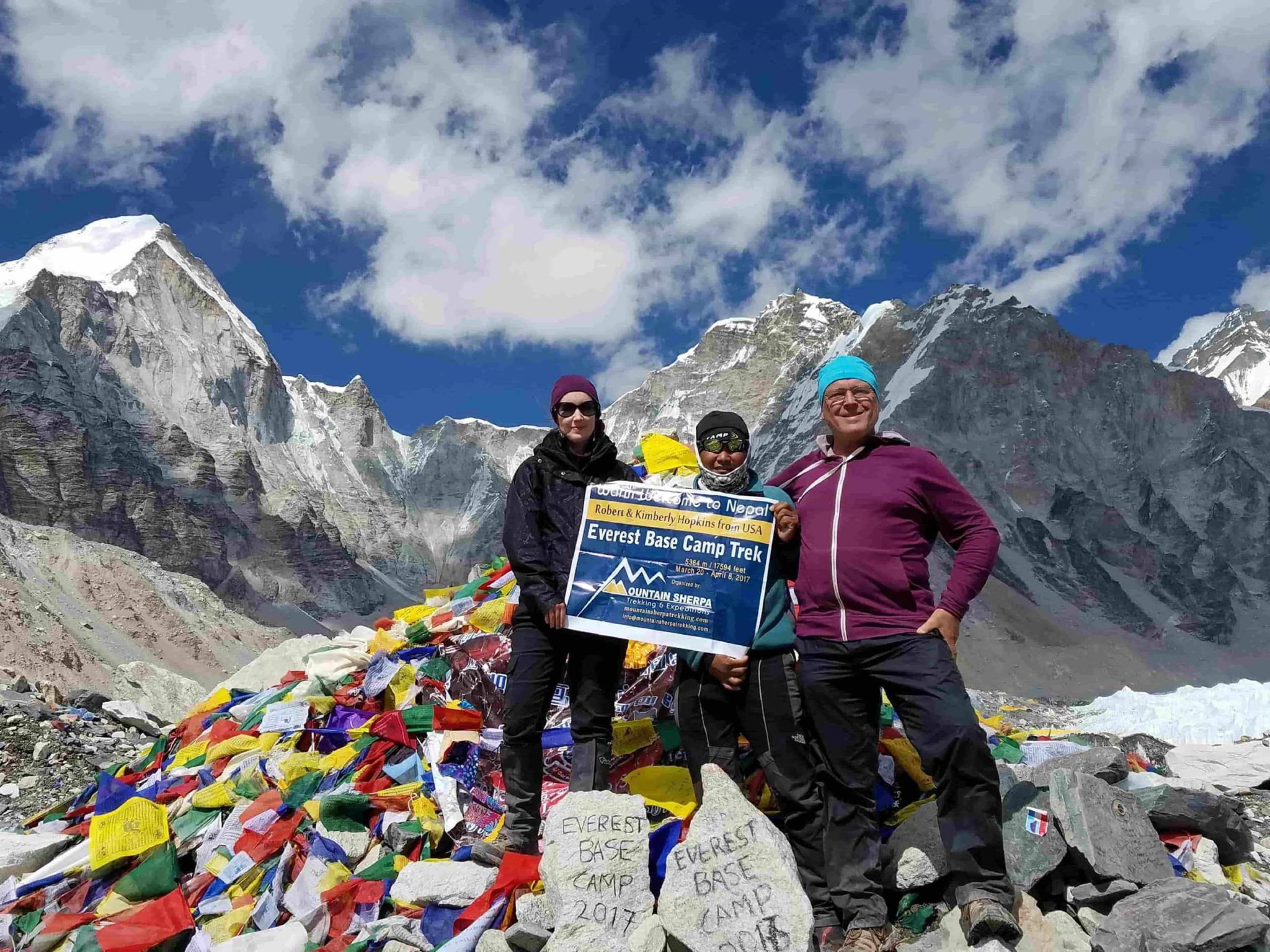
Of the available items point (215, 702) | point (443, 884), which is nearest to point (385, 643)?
point (215, 702)

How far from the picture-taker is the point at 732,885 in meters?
2.98

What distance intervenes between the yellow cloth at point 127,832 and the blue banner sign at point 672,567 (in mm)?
3320

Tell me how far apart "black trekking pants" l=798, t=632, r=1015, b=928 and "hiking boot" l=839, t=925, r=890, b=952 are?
0.07 feet

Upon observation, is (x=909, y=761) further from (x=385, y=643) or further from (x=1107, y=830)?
(x=385, y=643)

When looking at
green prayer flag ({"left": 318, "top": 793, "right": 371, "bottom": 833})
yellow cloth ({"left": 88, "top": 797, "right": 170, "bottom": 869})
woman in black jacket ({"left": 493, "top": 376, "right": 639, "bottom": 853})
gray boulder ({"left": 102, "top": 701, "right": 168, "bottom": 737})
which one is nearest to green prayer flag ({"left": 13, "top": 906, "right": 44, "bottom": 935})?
yellow cloth ({"left": 88, "top": 797, "right": 170, "bottom": 869})

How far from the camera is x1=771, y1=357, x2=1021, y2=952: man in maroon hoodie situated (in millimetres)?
2914

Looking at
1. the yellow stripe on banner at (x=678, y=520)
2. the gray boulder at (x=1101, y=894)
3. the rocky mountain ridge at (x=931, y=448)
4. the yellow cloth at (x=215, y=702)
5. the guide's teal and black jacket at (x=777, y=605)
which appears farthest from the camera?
the rocky mountain ridge at (x=931, y=448)

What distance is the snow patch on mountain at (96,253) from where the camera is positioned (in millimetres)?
101375

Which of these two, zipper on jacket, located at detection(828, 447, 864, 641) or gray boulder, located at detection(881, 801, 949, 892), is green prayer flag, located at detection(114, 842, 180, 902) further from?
zipper on jacket, located at detection(828, 447, 864, 641)

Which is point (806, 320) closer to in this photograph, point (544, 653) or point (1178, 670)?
point (1178, 670)

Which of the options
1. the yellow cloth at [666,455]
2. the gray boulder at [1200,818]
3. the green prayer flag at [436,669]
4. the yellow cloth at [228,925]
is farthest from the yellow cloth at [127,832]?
the gray boulder at [1200,818]

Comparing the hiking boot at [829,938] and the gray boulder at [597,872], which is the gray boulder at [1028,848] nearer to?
the hiking boot at [829,938]

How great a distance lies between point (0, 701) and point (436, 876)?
390 inches

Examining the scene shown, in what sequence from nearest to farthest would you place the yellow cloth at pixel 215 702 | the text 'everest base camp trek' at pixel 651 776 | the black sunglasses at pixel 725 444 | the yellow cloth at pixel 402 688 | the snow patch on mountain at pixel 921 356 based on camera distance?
1. the text 'everest base camp trek' at pixel 651 776
2. the black sunglasses at pixel 725 444
3. the yellow cloth at pixel 402 688
4. the yellow cloth at pixel 215 702
5. the snow patch on mountain at pixel 921 356
